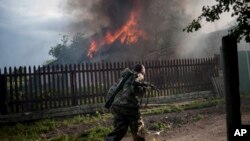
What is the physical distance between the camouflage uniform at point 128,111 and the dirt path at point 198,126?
1652 millimetres

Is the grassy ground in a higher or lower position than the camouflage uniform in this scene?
lower

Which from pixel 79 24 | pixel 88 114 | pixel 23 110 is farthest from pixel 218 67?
pixel 79 24

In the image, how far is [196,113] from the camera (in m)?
11.3

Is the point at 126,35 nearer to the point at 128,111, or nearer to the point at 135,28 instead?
the point at 135,28

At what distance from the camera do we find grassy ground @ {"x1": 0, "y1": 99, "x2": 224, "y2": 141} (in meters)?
9.11

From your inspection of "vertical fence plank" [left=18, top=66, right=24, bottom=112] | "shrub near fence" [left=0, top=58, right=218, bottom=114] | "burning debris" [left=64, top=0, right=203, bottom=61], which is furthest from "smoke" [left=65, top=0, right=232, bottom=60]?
"vertical fence plank" [left=18, top=66, right=24, bottom=112]

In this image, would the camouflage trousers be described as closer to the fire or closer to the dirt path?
the dirt path

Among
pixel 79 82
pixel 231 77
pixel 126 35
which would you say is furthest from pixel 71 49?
pixel 231 77

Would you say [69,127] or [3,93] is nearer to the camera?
[69,127]

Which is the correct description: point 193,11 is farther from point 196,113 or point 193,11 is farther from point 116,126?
point 116,126

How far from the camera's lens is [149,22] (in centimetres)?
2823

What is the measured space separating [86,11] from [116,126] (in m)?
24.3

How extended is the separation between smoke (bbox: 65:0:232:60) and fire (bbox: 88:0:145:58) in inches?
15.6

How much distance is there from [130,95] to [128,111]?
32 centimetres
